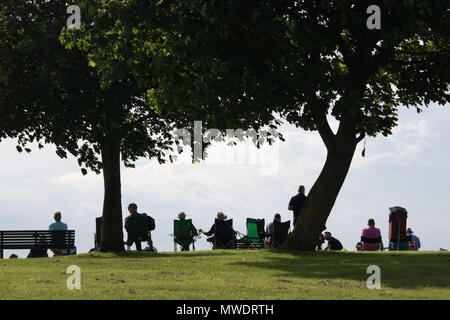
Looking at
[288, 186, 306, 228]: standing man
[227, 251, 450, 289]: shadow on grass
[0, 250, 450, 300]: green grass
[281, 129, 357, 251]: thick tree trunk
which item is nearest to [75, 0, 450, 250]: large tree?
[281, 129, 357, 251]: thick tree trunk

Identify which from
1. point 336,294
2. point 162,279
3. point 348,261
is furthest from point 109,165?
point 336,294

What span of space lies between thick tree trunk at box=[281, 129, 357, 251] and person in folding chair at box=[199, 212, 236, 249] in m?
4.65

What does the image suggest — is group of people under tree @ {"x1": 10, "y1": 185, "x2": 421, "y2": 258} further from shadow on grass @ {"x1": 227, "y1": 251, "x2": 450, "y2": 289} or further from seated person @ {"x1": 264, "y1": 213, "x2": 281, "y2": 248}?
shadow on grass @ {"x1": 227, "y1": 251, "x2": 450, "y2": 289}

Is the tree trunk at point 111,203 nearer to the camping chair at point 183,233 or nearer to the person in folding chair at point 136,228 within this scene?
the person in folding chair at point 136,228

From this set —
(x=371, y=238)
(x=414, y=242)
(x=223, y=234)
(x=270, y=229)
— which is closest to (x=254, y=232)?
(x=223, y=234)

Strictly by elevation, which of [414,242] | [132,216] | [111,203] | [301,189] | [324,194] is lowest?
[414,242]

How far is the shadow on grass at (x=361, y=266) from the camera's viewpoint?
14.0 metres

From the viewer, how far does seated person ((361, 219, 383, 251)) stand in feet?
84.5

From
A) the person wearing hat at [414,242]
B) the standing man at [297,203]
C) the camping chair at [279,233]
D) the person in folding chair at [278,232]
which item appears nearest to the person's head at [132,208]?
the person in folding chair at [278,232]

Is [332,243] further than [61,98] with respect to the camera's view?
Yes

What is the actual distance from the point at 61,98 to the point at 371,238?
12257 mm

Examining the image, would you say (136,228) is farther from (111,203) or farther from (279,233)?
(279,233)

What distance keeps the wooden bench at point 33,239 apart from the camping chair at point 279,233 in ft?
24.2

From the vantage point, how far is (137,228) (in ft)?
83.1
